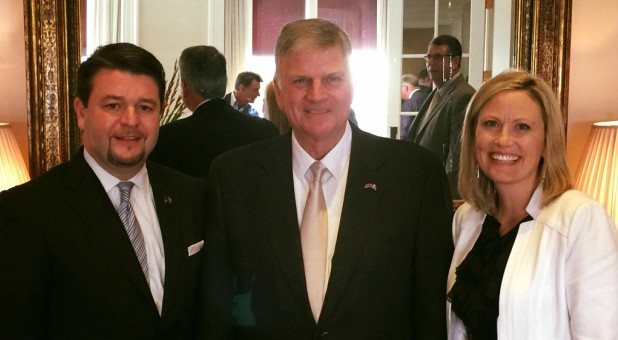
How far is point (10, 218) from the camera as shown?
1839mm

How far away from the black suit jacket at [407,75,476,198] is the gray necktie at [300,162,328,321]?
1.04 metres

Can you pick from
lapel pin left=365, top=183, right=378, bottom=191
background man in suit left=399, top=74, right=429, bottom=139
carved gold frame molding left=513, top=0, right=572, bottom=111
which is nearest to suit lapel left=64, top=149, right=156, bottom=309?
lapel pin left=365, top=183, right=378, bottom=191

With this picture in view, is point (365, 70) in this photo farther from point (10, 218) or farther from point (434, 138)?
point (10, 218)

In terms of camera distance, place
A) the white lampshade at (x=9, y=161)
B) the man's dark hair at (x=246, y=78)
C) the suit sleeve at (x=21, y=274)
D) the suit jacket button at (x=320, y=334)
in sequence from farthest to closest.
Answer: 1. the man's dark hair at (x=246, y=78)
2. the white lampshade at (x=9, y=161)
3. the suit jacket button at (x=320, y=334)
4. the suit sleeve at (x=21, y=274)

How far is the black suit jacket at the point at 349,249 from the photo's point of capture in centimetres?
195

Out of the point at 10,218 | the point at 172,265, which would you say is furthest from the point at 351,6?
the point at 10,218

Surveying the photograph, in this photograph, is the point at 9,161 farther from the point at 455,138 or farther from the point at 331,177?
the point at 455,138

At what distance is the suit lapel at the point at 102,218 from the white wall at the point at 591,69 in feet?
6.99

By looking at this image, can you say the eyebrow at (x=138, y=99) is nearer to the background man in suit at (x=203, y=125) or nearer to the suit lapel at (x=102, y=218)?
the suit lapel at (x=102, y=218)

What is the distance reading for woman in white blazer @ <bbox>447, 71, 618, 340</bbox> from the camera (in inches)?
73.4

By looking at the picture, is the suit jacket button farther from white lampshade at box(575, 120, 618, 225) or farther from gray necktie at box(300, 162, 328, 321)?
white lampshade at box(575, 120, 618, 225)

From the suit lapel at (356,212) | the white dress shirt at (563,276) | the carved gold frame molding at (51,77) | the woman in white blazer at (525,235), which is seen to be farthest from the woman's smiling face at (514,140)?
the carved gold frame molding at (51,77)

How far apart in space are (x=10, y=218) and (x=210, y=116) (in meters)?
1.14

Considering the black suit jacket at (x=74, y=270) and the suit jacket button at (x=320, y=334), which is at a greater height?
the black suit jacket at (x=74, y=270)
